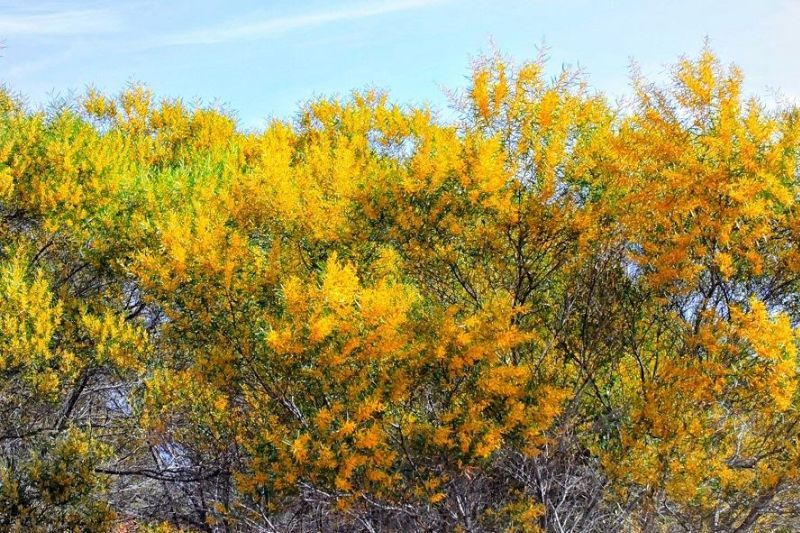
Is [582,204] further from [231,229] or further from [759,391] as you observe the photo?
[231,229]

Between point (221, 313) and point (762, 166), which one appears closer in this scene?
point (762, 166)

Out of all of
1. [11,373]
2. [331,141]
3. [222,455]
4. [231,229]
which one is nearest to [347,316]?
[231,229]

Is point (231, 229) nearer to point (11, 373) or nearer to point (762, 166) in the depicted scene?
point (11, 373)

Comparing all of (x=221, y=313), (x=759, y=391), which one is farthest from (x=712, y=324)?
(x=221, y=313)

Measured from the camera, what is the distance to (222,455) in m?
9.17

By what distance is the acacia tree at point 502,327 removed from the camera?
253 inches

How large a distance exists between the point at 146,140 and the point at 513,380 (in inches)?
400

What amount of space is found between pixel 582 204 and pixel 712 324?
150 cm

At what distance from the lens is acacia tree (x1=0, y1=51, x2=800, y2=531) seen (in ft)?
21.1

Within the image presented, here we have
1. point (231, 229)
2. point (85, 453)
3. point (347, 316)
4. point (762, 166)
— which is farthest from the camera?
point (85, 453)

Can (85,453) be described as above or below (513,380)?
below

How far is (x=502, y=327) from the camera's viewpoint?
6477 millimetres

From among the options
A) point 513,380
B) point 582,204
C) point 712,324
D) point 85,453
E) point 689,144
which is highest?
point 689,144

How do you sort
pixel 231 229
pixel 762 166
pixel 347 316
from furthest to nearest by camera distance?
pixel 231 229 → pixel 762 166 → pixel 347 316
